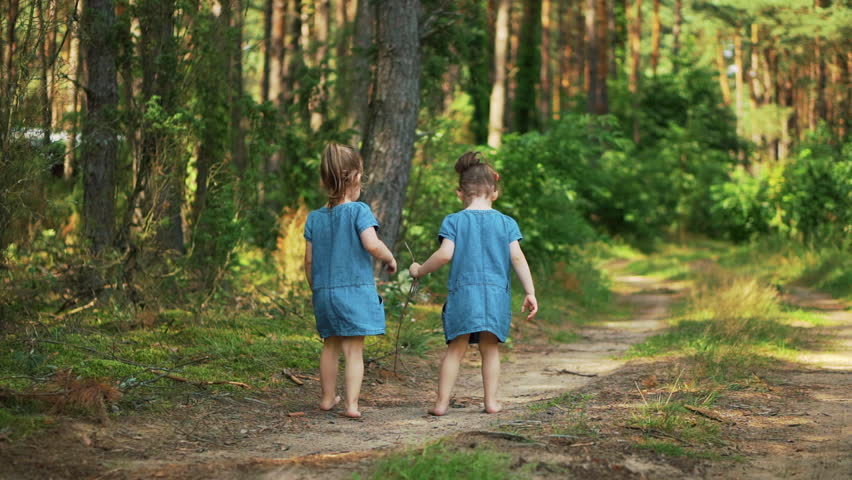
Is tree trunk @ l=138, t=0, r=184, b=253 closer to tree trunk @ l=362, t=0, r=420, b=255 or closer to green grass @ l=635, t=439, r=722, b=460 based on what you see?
tree trunk @ l=362, t=0, r=420, b=255

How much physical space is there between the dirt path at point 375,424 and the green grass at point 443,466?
0.19 m

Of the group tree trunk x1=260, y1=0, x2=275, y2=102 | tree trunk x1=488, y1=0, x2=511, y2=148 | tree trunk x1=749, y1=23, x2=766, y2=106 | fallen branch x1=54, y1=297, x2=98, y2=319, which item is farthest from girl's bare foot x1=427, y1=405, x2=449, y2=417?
tree trunk x1=749, y1=23, x2=766, y2=106

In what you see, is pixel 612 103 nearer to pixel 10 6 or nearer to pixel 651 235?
pixel 651 235

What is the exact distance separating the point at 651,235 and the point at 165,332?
776 inches

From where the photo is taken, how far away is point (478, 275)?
557 cm

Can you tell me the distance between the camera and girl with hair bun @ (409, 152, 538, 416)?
5.52 meters

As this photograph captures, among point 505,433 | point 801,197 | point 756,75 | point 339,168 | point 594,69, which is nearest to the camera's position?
point 505,433

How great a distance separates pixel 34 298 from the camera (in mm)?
7773

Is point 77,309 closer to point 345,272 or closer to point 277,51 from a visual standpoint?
point 345,272

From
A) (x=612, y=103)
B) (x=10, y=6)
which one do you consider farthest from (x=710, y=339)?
(x=612, y=103)

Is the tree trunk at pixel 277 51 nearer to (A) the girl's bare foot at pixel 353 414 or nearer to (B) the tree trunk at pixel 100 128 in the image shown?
(B) the tree trunk at pixel 100 128

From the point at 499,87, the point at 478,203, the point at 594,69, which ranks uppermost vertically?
the point at 594,69

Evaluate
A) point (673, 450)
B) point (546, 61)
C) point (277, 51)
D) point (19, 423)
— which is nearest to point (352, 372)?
point (19, 423)

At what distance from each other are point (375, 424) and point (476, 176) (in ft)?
5.61
